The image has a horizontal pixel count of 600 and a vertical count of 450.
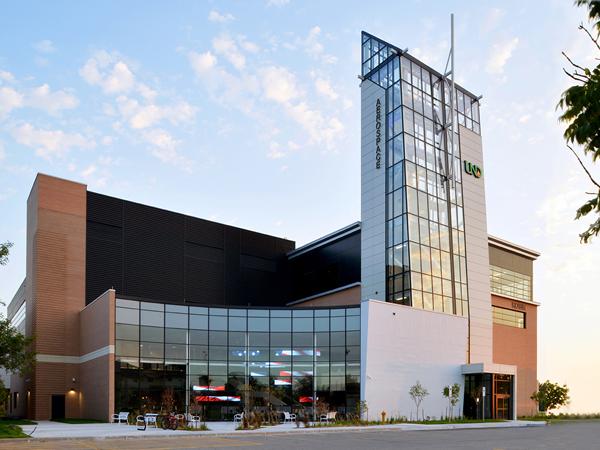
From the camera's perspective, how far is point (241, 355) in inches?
1861

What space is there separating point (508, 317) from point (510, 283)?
3669 millimetres

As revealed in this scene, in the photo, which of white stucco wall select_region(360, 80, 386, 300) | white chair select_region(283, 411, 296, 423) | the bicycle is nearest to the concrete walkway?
the bicycle

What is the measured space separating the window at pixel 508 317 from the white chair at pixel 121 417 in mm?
35226

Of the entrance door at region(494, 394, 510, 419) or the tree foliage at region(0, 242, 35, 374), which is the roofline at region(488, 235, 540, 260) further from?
the tree foliage at region(0, 242, 35, 374)

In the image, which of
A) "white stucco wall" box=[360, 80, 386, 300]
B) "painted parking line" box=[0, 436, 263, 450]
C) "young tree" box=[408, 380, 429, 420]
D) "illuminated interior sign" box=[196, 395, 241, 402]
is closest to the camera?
"painted parking line" box=[0, 436, 263, 450]

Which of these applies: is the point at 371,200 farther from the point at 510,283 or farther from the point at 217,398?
the point at 217,398

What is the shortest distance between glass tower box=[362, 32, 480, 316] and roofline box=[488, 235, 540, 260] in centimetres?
597

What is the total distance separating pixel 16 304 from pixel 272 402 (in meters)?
37.2

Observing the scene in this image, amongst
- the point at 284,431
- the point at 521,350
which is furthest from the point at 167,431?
the point at 521,350

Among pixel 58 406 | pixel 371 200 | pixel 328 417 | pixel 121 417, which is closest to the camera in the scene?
pixel 121 417

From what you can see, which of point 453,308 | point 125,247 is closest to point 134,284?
point 125,247

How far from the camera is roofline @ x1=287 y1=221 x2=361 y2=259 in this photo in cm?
5963

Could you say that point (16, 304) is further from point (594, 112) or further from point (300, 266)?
point (594, 112)

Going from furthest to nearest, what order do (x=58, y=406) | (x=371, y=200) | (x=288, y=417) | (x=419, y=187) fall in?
(x=371, y=200) < (x=419, y=187) < (x=58, y=406) < (x=288, y=417)
